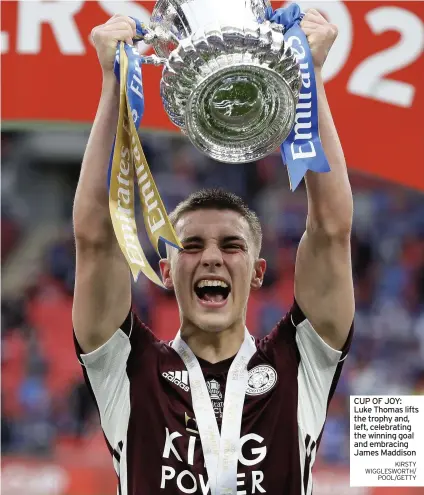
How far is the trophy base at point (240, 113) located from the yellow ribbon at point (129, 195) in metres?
0.13

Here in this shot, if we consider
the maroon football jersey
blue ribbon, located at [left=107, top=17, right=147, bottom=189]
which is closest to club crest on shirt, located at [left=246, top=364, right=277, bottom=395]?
the maroon football jersey

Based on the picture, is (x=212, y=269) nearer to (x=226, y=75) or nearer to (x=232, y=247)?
(x=232, y=247)

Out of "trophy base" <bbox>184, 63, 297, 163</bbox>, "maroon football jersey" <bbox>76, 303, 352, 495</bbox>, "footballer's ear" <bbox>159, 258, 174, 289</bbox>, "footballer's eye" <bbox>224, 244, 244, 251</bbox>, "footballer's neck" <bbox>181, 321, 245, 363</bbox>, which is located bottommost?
"maroon football jersey" <bbox>76, 303, 352, 495</bbox>

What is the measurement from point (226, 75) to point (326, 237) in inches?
20.2

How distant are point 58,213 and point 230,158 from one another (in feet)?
14.5

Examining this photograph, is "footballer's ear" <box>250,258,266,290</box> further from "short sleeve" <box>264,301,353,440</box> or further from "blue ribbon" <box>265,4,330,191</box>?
"blue ribbon" <box>265,4,330,191</box>

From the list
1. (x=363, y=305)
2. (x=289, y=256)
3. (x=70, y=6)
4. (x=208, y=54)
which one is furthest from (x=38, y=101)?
(x=363, y=305)

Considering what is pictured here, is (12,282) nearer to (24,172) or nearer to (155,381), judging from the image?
(24,172)

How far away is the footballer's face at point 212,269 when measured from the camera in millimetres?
2188

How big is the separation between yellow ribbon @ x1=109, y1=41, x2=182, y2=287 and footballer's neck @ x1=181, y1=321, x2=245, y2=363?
0.40 meters

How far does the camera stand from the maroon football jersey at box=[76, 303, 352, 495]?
6.75 ft

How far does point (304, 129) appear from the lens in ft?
6.52
